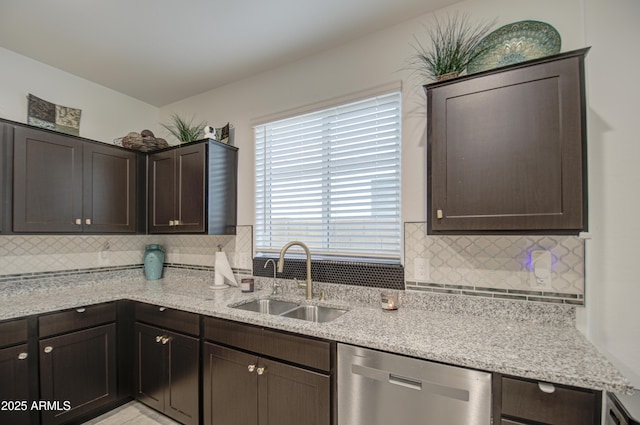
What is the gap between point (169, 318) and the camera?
209 centimetres

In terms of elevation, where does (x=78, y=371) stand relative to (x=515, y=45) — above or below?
below

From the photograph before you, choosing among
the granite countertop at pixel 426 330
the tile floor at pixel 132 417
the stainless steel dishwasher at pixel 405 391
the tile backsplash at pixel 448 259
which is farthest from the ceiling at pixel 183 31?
the tile floor at pixel 132 417

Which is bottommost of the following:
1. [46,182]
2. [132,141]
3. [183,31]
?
[46,182]

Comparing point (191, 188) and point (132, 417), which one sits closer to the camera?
point (132, 417)

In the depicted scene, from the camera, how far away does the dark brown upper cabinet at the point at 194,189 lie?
2471mm

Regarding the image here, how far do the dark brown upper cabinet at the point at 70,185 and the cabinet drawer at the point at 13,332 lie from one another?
640mm

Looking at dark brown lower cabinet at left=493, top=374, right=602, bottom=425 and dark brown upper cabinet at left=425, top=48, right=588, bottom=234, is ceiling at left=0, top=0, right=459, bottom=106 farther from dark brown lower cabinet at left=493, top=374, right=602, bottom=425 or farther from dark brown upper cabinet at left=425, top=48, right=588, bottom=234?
dark brown lower cabinet at left=493, top=374, right=602, bottom=425

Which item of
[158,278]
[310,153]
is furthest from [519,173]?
[158,278]

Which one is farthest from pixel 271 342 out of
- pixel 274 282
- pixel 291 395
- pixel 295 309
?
pixel 274 282

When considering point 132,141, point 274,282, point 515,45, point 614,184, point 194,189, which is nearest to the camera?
point 614,184

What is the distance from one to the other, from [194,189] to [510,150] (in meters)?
2.23

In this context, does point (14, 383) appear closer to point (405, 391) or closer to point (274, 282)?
point (274, 282)

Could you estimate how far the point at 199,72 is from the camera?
2.60 m

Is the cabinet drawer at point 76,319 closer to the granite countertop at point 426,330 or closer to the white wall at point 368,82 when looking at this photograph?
the granite countertop at point 426,330
